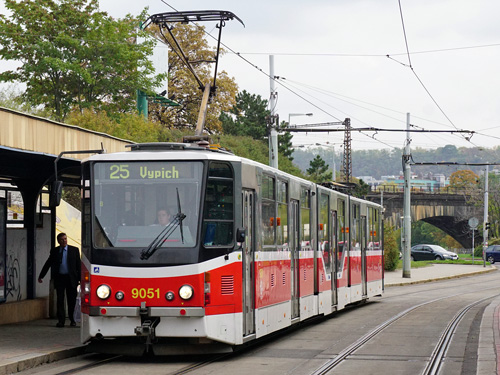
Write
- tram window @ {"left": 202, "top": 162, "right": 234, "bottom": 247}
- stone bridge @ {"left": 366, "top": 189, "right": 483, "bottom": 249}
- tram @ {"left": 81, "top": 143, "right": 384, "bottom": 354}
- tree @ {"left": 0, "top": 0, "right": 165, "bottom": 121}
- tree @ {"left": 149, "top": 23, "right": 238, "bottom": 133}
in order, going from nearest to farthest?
tram @ {"left": 81, "top": 143, "right": 384, "bottom": 354} → tram window @ {"left": 202, "top": 162, "right": 234, "bottom": 247} → tree @ {"left": 0, "top": 0, "right": 165, "bottom": 121} → tree @ {"left": 149, "top": 23, "right": 238, "bottom": 133} → stone bridge @ {"left": 366, "top": 189, "right": 483, "bottom": 249}

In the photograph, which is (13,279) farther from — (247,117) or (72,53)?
(247,117)

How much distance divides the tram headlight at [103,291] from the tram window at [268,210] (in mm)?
3032

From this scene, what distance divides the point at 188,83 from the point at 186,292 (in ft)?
178

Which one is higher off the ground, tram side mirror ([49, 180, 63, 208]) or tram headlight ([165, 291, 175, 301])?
tram side mirror ([49, 180, 63, 208])

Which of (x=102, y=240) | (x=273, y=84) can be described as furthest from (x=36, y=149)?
(x=273, y=84)

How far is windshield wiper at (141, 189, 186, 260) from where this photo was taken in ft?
40.9

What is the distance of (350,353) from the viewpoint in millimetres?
14164

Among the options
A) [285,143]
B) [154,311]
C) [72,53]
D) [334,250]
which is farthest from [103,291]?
[285,143]

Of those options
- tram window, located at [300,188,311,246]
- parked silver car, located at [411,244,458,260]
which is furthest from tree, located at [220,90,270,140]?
tram window, located at [300,188,311,246]

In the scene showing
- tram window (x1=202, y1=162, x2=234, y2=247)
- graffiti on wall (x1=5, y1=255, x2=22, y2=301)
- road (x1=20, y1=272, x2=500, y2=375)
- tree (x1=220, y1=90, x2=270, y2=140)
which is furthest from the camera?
tree (x1=220, y1=90, x2=270, y2=140)

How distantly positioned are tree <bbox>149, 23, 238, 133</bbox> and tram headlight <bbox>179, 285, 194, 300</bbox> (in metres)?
52.0

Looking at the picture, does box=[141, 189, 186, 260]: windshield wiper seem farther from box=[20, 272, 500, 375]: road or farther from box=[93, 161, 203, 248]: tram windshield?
box=[20, 272, 500, 375]: road

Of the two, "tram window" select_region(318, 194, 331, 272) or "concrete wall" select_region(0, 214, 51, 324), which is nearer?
"concrete wall" select_region(0, 214, 51, 324)

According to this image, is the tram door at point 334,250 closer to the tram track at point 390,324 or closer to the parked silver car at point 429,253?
the tram track at point 390,324
